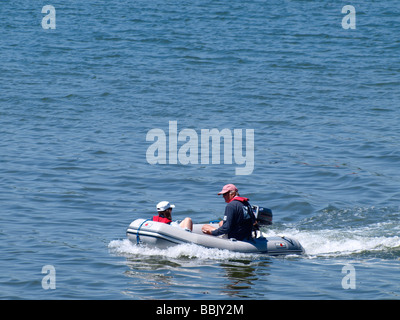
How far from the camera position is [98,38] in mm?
35406

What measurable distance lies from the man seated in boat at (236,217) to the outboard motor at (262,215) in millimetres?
397

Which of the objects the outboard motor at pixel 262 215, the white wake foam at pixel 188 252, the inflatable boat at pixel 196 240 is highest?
the outboard motor at pixel 262 215

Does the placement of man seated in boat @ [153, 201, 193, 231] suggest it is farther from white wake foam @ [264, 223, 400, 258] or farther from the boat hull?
white wake foam @ [264, 223, 400, 258]

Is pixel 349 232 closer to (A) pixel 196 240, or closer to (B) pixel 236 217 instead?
(B) pixel 236 217

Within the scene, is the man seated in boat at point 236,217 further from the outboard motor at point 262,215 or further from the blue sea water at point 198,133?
the blue sea water at point 198,133

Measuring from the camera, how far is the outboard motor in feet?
44.5

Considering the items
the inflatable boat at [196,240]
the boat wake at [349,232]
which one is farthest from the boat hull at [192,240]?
Answer: the boat wake at [349,232]

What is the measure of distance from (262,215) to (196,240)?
4.96 ft

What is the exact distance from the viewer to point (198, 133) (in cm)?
2217

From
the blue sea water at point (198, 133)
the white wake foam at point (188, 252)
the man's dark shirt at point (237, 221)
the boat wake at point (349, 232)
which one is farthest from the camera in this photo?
the boat wake at point (349, 232)

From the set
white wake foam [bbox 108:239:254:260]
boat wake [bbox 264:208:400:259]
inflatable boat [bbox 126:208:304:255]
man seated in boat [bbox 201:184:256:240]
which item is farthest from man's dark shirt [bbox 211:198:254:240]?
boat wake [bbox 264:208:400:259]

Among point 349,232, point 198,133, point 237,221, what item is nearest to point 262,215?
point 237,221

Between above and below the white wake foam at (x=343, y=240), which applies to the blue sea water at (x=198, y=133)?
above

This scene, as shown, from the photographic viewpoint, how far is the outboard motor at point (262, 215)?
13570mm
